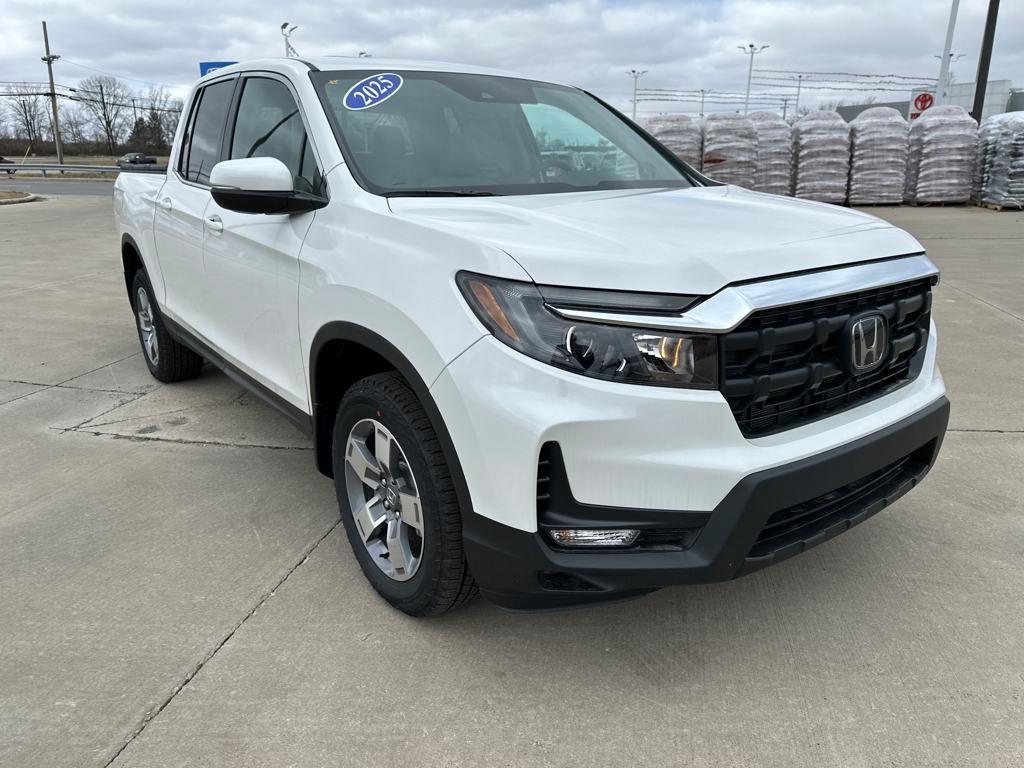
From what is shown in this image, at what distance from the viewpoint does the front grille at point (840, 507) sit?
2113mm

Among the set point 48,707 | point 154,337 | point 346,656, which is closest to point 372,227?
point 346,656

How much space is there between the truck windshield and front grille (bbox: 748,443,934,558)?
4.61 feet

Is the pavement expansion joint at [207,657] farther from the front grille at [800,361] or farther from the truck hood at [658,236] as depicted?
the front grille at [800,361]

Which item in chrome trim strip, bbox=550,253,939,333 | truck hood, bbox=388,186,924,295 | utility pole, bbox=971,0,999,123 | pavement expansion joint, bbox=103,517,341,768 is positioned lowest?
pavement expansion joint, bbox=103,517,341,768

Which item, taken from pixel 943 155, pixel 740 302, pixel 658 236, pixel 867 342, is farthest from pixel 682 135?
pixel 740 302

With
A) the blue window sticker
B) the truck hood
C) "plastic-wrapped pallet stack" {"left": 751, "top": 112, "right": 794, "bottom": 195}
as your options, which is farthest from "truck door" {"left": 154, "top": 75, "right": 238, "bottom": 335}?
"plastic-wrapped pallet stack" {"left": 751, "top": 112, "right": 794, "bottom": 195}

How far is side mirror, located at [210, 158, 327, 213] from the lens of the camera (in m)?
2.64

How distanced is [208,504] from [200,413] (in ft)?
4.37

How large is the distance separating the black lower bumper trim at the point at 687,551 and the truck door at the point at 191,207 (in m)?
2.37

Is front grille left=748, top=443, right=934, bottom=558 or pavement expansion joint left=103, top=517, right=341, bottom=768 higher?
front grille left=748, top=443, right=934, bottom=558

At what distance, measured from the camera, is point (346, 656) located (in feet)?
8.02

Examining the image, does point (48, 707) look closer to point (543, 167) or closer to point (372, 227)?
point (372, 227)

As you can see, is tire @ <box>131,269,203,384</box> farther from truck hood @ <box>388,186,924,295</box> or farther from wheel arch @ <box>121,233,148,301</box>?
truck hood @ <box>388,186,924,295</box>

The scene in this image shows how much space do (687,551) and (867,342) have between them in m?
0.80
